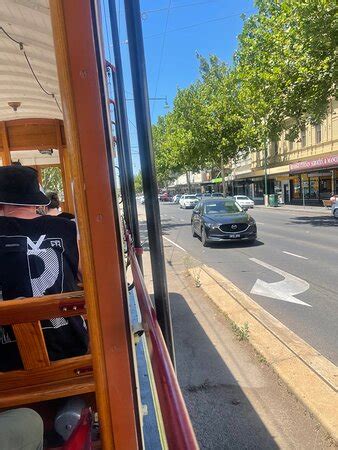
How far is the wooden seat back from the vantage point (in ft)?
4.95

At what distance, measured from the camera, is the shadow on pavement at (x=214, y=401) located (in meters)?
2.79

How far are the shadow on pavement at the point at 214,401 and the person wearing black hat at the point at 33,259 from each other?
5.21 feet

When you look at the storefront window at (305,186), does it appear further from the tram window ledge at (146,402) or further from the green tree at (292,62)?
the tram window ledge at (146,402)

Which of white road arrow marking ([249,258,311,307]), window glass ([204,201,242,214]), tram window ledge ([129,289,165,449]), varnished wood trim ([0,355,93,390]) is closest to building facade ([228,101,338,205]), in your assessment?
window glass ([204,201,242,214])

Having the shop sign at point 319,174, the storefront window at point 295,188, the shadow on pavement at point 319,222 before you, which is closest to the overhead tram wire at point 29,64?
the shadow on pavement at point 319,222

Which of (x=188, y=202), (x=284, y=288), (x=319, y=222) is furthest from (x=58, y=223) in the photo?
(x=188, y=202)

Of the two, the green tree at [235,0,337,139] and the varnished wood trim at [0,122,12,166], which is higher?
the green tree at [235,0,337,139]

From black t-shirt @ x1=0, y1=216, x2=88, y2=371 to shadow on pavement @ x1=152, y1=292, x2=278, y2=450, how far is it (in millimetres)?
1551

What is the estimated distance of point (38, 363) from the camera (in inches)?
66.7

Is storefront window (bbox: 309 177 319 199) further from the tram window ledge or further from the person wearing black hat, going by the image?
the person wearing black hat

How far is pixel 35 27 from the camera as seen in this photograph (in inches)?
122

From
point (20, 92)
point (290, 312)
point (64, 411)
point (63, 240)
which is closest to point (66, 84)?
point (63, 240)

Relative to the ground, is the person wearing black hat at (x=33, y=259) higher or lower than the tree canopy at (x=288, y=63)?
lower

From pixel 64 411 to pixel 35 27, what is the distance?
287 cm
